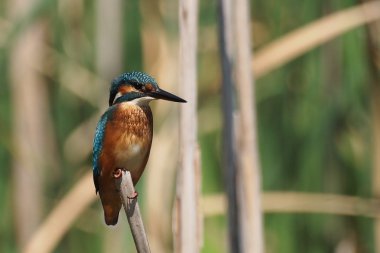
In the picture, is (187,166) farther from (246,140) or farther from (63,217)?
(63,217)

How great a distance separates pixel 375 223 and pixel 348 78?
429 mm

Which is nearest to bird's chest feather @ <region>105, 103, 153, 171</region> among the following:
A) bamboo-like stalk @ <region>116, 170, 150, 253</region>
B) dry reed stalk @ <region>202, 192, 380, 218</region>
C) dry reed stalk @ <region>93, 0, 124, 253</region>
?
bamboo-like stalk @ <region>116, 170, 150, 253</region>

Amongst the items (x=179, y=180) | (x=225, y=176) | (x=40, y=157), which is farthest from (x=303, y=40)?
(x=40, y=157)

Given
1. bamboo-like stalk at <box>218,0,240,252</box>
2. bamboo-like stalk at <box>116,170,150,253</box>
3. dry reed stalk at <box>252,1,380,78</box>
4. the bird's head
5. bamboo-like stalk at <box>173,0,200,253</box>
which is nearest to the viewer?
bamboo-like stalk at <box>116,170,150,253</box>

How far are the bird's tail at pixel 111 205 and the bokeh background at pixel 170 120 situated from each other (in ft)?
2.92

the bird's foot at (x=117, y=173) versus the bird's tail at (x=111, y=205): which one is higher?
the bird's foot at (x=117, y=173)

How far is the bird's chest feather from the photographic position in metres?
1.29

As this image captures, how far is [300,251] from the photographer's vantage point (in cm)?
245

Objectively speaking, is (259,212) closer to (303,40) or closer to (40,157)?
(303,40)

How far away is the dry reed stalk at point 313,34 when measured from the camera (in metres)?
2.21

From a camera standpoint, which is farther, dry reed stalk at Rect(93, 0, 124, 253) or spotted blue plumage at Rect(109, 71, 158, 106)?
dry reed stalk at Rect(93, 0, 124, 253)

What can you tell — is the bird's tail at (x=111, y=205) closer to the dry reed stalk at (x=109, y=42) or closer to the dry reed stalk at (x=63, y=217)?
the dry reed stalk at (x=63, y=217)

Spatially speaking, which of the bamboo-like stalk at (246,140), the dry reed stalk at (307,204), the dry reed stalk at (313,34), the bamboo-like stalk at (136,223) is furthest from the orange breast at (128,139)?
the dry reed stalk at (307,204)

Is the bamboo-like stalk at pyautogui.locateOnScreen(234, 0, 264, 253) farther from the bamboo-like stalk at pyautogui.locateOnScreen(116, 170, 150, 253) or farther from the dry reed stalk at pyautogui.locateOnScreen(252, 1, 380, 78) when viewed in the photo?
the bamboo-like stalk at pyautogui.locateOnScreen(116, 170, 150, 253)
